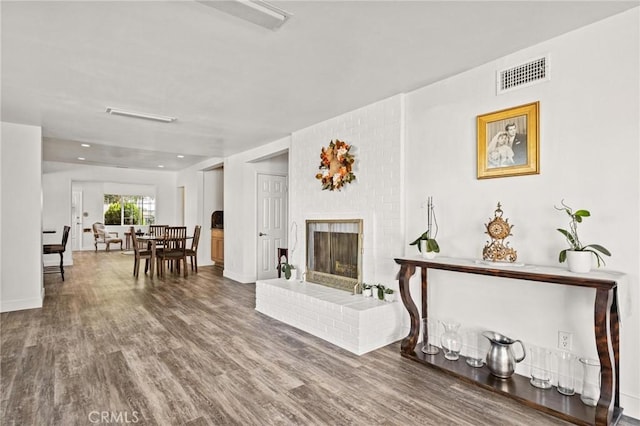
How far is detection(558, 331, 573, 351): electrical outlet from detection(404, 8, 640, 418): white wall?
0.03 metres

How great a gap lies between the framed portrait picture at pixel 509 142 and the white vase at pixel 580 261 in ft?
2.16

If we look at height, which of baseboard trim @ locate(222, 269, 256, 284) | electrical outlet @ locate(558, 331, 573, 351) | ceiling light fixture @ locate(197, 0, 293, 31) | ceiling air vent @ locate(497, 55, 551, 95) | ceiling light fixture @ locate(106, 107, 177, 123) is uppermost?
ceiling light fixture @ locate(197, 0, 293, 31)

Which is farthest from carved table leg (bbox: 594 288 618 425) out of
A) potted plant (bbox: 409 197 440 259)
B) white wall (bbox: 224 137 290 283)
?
white wall (bbox: 224 137 290 283)

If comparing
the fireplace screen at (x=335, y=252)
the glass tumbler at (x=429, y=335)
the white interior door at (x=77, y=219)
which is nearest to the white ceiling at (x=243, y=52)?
the fireplace screen at (x=335, y=252)

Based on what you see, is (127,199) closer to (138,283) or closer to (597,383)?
(138,283)

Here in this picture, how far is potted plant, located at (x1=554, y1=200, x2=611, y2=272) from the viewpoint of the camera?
209cm

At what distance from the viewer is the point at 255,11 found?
6.68 ft

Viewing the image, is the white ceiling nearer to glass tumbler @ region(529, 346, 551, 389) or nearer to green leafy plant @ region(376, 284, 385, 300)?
green leafy plant @ region(376, 284, 385, 300)

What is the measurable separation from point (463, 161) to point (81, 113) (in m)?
4.18

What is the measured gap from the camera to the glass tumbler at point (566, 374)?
2271mm

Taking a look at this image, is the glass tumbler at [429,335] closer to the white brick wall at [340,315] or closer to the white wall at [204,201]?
the white brick wall at [340,315]

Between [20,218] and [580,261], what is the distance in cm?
598

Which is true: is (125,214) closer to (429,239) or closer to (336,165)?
(336,165)

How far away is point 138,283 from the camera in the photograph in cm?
624
